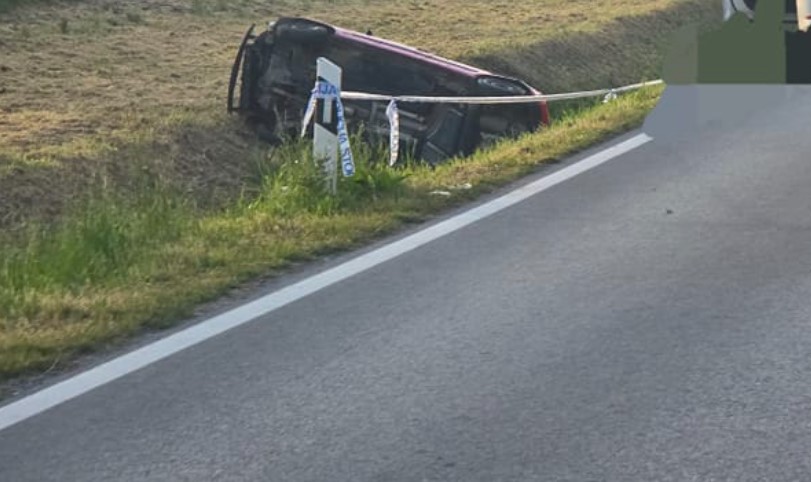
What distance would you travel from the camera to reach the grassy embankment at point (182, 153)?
866cm

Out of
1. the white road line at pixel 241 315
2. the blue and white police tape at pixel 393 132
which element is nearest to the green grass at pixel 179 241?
the white road line at pixel 241 315

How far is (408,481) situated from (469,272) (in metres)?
3.29

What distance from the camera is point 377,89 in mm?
15406

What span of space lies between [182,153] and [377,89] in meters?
1.94

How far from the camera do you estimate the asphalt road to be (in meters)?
5.97

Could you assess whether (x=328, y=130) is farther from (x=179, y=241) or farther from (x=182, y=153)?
(x=182, y=153)

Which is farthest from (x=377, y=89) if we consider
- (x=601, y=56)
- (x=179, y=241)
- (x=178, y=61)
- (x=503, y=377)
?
(x=503, y=377)

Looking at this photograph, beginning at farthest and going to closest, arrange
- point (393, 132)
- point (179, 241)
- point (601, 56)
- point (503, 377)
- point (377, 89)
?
point (601, 56)
point (377, 89)
point (393, 132)
point (179, 241)
point (503, 377)

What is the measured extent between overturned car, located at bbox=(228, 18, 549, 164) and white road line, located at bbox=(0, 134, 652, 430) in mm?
3223

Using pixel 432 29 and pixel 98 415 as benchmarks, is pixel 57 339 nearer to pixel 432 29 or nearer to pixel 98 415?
pixel 98 415

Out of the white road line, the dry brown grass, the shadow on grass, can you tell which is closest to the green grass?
the white road line

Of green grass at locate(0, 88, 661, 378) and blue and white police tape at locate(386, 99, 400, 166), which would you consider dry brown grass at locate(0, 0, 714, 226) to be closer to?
green grass at locate(0, 88, 661, 378)

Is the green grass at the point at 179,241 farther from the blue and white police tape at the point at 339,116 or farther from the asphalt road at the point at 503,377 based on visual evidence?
the asphalt road at the point at 503,377

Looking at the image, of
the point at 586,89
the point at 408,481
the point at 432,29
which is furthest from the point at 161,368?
the point at 432,29
